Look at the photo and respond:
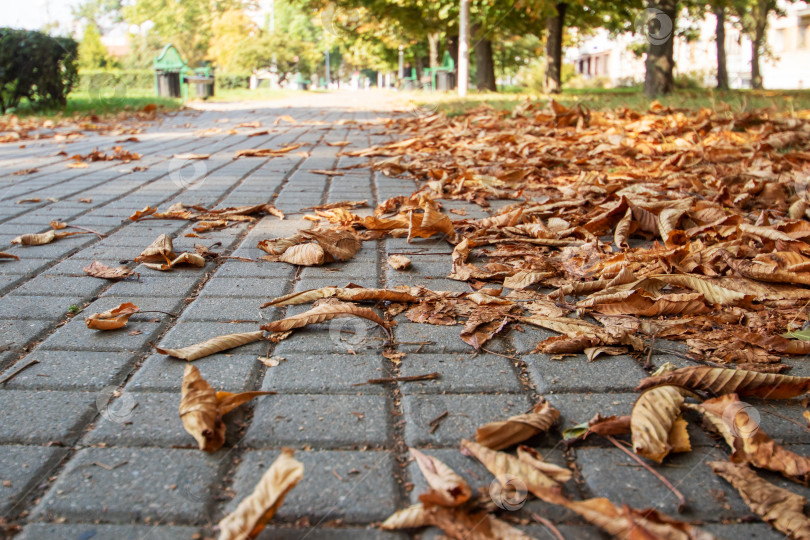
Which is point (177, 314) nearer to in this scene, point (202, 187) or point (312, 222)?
point (312, 222)

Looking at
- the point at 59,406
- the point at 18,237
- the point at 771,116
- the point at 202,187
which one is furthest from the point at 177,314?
the point at 771,116

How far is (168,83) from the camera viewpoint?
17.6 metres

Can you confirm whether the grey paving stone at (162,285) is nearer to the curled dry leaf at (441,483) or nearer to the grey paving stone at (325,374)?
the grey paving stone at (325,374)

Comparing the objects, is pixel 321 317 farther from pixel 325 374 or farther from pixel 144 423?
pixel 144 423

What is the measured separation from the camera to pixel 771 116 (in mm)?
6980

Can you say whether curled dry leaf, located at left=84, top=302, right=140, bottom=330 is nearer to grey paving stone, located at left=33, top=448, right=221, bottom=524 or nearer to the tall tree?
grey paving stone, located at left=33, top=448, right=221, bottom=524

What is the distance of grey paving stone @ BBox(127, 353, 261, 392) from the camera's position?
173 cm

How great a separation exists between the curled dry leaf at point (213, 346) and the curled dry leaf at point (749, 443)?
49.2 inches

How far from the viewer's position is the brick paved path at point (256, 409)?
4.16 ft

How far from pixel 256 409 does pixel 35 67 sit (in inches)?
475

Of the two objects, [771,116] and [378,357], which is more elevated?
[771,116]

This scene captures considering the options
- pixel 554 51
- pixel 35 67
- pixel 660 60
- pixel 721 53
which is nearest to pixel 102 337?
pixel 35 67

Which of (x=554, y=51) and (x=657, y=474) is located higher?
(x=554, y=51)

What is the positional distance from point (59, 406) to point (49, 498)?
39 cm
